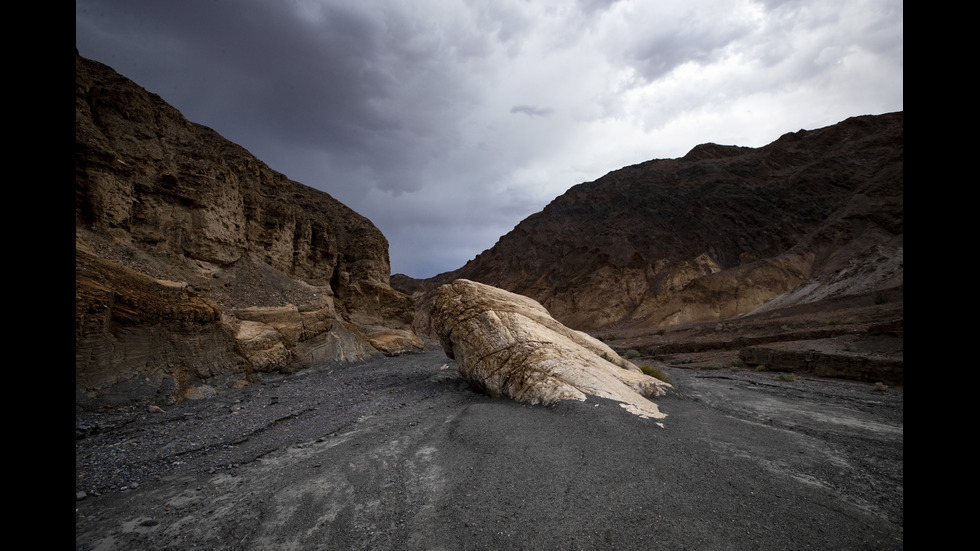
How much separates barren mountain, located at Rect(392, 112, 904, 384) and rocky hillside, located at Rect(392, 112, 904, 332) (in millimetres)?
153

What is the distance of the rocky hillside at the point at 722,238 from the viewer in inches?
1420

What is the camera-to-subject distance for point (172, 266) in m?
11.8

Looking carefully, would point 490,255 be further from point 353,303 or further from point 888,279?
point 888,279

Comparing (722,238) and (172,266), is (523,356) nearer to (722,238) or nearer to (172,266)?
(172,266)

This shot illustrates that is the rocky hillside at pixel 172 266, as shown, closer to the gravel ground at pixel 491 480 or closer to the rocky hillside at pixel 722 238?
the gravel ground at pixel 491 480

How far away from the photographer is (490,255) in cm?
6731

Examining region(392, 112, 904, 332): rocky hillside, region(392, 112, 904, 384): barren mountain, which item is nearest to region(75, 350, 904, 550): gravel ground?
region(392, 112, 904, 384): barren mountain

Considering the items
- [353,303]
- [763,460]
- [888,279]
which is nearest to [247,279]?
[353,303]

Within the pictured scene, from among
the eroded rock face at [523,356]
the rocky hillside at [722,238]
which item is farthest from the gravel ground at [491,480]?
the rocky hillside at [722,238]

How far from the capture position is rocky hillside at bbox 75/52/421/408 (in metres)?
7.88

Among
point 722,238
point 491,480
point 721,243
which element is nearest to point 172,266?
point 491,480
